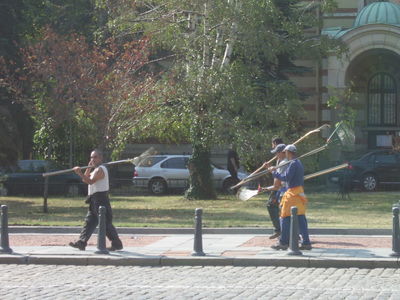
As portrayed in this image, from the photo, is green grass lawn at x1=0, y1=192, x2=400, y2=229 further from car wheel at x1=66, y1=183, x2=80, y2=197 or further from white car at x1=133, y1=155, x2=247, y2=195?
white car at x1=133, y1=155, x2=247, y2=195

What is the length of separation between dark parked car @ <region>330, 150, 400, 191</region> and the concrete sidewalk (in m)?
13.9

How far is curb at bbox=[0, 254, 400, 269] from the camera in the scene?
41.6 ft

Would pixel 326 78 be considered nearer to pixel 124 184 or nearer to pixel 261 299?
pixel 124 184

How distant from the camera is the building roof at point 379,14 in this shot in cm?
3516

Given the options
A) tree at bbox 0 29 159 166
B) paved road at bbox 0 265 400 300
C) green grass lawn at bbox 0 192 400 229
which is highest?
tree at bbox 0 29 159 166

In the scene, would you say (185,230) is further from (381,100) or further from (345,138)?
(381,100)

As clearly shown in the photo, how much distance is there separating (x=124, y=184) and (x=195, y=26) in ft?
30.9

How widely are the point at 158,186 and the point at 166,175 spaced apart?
57 cm

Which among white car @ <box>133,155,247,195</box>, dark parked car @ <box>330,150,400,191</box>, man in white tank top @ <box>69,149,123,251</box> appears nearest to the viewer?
man in white tank top @ <box>69,149,123,251</box>

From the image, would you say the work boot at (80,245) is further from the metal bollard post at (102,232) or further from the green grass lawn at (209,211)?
the green grass lawn at (209,211)

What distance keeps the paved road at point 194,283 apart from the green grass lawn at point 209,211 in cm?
554

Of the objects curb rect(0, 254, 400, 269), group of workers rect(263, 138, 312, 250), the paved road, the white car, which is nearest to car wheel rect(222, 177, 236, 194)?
the white car

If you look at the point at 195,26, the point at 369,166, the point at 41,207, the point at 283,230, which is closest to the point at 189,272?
the point at 283,230

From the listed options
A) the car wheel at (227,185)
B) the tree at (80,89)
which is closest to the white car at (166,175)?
the car wheel at (227,185)
